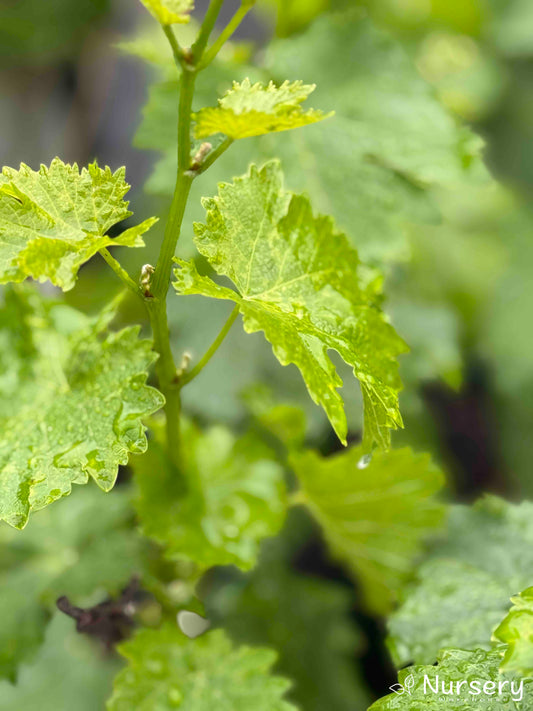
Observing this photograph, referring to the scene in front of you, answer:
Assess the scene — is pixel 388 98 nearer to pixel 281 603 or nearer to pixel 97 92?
pixel 281 603

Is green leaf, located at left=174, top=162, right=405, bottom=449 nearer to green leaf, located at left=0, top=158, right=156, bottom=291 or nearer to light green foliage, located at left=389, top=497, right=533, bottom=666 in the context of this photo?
green leaf, located at left=0, top=158, right=156, bottom=291

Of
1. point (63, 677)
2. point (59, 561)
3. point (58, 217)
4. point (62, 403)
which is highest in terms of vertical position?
point (58, 217)

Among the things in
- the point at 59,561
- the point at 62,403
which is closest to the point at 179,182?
the point at 62,403

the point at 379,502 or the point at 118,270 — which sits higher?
the point at 118,270

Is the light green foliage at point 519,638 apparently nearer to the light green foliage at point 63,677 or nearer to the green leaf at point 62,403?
the green leaf at point 62,403

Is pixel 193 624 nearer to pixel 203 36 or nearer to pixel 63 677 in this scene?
pixel 63 677

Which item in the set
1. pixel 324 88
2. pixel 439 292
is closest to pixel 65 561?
pixel 324 88

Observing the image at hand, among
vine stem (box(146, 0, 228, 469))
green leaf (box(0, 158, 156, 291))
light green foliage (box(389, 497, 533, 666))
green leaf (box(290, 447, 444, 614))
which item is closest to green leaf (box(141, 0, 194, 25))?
vine stem (box(146, 0, 228, 469))
